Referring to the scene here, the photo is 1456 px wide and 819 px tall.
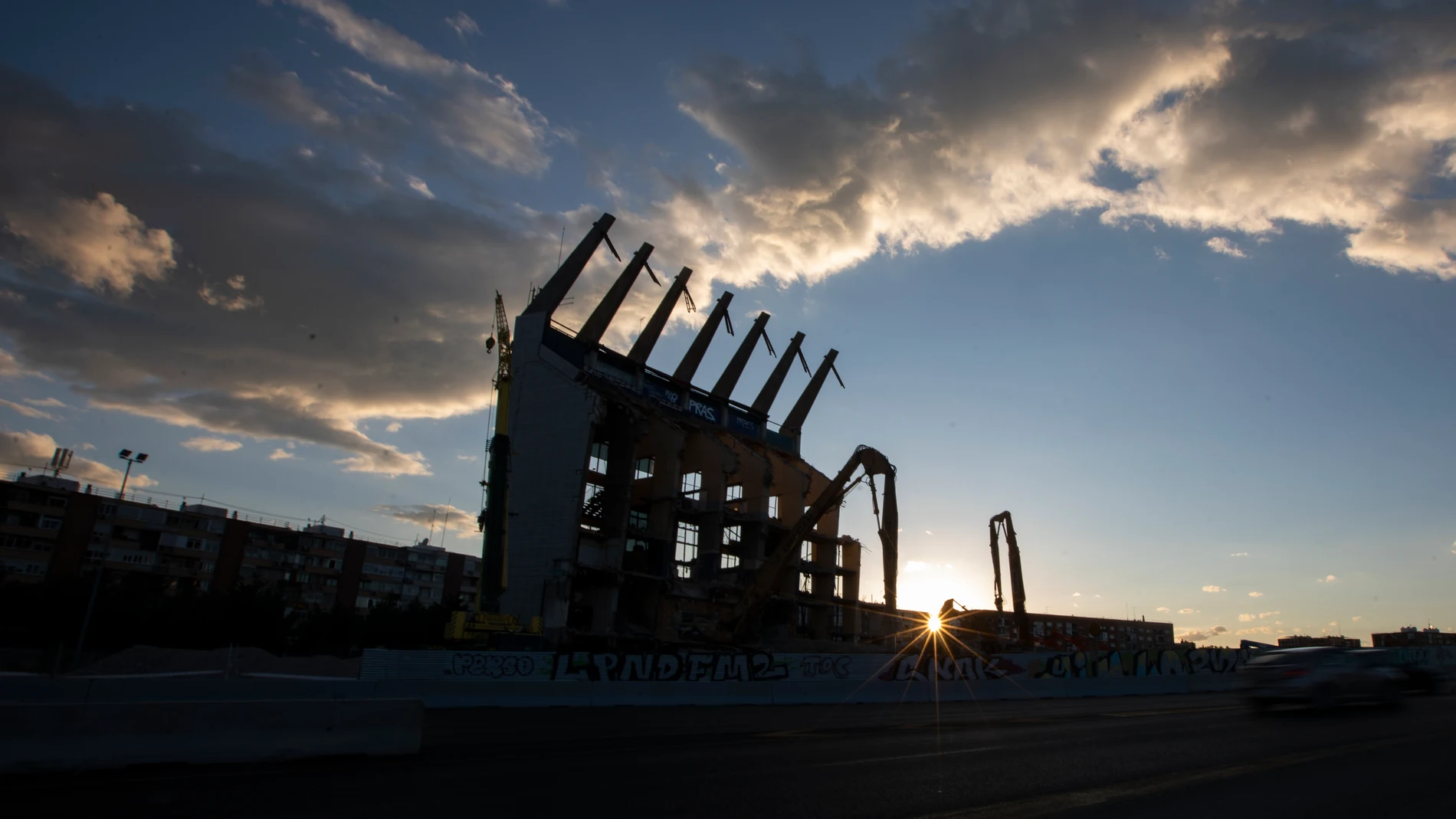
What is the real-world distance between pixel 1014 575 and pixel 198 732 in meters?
53.1

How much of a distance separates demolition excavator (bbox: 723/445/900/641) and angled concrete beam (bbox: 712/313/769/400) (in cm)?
2116

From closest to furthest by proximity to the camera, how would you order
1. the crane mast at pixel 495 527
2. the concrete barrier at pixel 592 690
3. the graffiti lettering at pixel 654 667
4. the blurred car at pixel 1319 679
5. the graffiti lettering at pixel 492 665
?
the blurred car at pixel 1319 679 < the concrete barrier at pixel 592 690 < the graffiti lettering at pixel 654 667 < the graffiti lettering at pixel 492 665 < the crane mast at pixel 495 527

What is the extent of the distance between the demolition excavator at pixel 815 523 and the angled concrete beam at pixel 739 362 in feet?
69.4

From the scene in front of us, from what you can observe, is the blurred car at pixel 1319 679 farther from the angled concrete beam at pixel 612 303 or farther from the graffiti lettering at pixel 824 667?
the angled concrete beam at pixel 612 303

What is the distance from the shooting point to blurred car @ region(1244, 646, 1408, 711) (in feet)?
46.5

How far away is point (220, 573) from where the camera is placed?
7650cm

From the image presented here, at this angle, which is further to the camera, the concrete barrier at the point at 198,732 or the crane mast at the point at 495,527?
the crane mast at the point at 495,527

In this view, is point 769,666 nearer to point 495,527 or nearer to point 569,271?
point 495,527

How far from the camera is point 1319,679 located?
14.2 meters

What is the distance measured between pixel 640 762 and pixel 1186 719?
1085cm

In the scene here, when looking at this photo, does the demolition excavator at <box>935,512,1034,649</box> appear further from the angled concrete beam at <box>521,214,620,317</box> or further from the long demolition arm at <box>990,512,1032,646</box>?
the angled concrete beam at <box>521,214,620,317</box>

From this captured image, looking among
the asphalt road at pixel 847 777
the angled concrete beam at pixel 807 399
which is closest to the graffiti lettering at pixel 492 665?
the asphalt road at pixel 847 777

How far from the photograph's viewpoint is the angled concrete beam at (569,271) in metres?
61.9

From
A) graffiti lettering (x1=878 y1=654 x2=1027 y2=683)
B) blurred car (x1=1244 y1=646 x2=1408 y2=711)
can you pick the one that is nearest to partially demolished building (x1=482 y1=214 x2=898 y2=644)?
graffiti lettering (x1=878 y1=654 x2=1027 y2=683)
